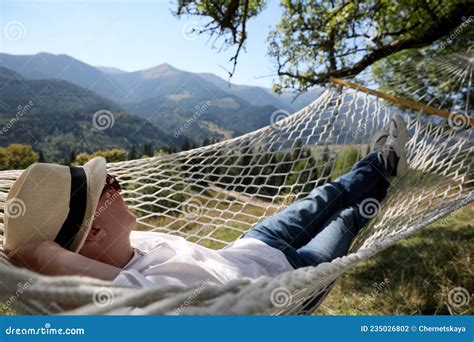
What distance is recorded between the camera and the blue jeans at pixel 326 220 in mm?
1220

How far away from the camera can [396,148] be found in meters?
1.76

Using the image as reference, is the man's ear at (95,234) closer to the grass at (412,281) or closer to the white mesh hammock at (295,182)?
the white mesh hammock at (295,182)

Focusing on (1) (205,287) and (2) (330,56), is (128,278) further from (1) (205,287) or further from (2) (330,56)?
(2) (330,56)

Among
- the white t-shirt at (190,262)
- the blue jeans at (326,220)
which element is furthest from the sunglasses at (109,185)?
the blue jeans at (326,220)

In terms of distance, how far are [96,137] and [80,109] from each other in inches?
151

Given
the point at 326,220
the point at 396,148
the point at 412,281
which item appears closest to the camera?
the point at 326,220

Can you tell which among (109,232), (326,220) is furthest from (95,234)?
(326,220)

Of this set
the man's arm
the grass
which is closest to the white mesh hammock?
the man's arm

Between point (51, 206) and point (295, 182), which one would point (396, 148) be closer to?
point (295, 182)

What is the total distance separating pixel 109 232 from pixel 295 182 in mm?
1087

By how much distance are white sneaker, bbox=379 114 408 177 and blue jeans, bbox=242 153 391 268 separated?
0.06 m

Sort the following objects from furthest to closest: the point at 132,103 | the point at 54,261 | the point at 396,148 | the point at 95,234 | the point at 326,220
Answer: the point at 132,103 < the point at 396,148 < the point at 326,220 < the point at 95,234 < the point at 54,261

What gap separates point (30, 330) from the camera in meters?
0.95

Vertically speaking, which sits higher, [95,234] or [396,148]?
[396,148]
